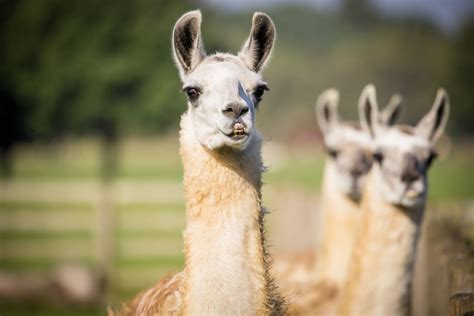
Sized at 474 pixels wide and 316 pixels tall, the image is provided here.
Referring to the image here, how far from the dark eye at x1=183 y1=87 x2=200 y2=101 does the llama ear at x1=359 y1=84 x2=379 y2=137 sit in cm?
337

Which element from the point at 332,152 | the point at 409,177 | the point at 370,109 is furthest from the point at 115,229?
the point at 409,177

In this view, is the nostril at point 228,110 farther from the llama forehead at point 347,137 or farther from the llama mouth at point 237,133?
the llama forehead at point 347,137

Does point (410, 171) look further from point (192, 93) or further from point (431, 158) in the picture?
point (192, 93)

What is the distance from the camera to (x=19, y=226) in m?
23.5

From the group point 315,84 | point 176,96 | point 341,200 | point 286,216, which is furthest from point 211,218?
point 315,84

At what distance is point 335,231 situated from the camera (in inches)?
360

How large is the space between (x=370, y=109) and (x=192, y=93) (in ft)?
11.7

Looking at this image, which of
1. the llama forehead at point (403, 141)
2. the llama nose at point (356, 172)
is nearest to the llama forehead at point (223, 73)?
the llama forehead at point (403, 141)

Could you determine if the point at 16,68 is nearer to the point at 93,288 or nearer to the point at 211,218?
the point at 93,288

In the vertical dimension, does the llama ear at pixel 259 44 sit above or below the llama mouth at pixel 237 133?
above

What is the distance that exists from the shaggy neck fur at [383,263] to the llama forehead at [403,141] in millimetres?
464

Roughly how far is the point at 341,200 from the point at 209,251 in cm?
491

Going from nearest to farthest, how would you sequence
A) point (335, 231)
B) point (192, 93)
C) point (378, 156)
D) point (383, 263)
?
point (192, 93) → point (383, 263) → point (378, 156) → point (335, 231)

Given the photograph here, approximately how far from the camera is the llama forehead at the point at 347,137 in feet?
31.1
